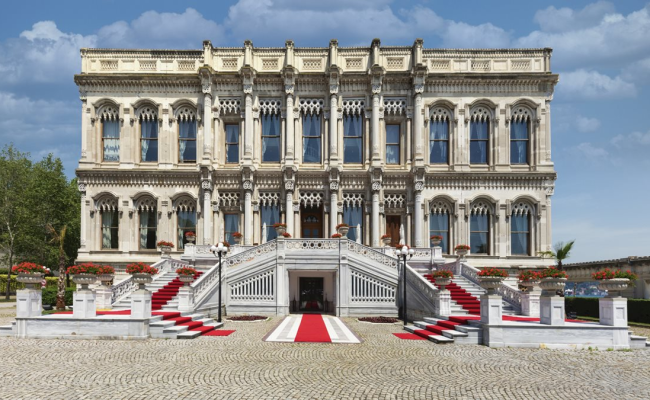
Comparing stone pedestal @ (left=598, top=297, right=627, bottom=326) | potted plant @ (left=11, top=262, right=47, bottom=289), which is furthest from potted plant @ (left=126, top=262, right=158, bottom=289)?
stone pedestal @ (left=598, top=297, right=627, bottom=326)

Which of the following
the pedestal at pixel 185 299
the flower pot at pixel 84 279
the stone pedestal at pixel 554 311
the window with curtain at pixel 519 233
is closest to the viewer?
the stone pedestal at pixel 554 311

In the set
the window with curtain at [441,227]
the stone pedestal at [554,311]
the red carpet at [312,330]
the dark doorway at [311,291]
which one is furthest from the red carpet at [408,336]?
the window with curtain at [441,227]

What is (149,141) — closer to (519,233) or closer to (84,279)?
(84,279)

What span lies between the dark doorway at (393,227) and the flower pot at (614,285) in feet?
52.8

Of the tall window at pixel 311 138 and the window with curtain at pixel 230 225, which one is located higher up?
the tall window at pixel 311 138

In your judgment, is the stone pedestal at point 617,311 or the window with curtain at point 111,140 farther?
the window with curtain at point 111,140

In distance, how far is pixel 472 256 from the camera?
1193 inches

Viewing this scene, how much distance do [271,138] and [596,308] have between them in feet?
68.1

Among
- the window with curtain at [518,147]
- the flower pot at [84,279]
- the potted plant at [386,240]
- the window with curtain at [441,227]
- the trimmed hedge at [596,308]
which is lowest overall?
the trimmed hedge at [596,308]

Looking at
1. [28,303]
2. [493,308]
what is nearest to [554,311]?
[493,308]

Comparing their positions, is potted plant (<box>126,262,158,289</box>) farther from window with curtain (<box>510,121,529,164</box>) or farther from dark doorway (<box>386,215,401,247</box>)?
window with curtain (<box>510,121,529,164</box>)

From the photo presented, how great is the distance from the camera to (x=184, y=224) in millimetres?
30875

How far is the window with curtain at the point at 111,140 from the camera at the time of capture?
103 feet

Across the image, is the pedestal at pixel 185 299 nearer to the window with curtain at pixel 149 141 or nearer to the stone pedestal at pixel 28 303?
the stone pedestal at pixel 28 303
